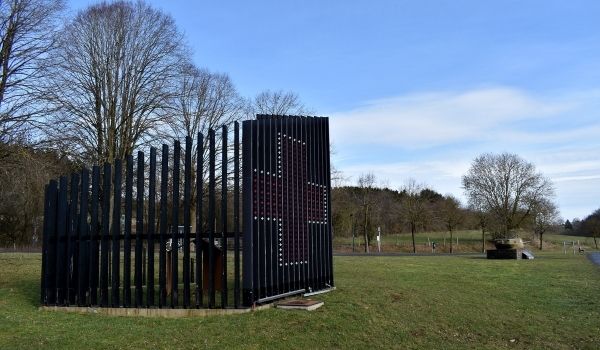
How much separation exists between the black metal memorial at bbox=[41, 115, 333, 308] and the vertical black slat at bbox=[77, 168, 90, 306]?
22 millimetres

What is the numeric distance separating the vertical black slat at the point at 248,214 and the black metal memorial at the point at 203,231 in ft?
0.06

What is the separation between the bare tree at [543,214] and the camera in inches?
2437

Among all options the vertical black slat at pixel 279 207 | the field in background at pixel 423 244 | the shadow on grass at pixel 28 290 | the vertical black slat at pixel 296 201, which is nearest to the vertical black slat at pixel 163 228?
the vertical black slat at pixel 279 207

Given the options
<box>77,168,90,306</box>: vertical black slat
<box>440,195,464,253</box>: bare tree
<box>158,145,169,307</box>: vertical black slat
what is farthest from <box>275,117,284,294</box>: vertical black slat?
<box>440,195,464,253</box>: bare tree

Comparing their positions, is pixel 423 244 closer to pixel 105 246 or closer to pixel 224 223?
pixel 105 246

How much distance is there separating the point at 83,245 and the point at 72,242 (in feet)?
1.38

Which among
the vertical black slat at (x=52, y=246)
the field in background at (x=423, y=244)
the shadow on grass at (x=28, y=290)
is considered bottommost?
the field in background at (x=423, y=244)

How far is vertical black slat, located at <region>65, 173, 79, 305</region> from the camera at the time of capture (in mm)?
11664

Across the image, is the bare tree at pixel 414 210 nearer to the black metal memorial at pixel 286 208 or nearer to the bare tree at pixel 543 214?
the bare tree at pixel 543 214

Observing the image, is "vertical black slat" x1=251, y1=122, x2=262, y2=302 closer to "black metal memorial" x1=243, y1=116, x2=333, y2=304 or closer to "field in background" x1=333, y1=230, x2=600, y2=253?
"black metal memorial" x1=243, y1=116, x2=333, y2=304

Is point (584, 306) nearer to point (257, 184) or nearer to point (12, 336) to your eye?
point (257, 184)

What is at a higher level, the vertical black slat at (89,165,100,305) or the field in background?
the vertical black slat at (89,165,100,305)

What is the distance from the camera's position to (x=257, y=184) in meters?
10.5

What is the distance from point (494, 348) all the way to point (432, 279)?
8233mm
